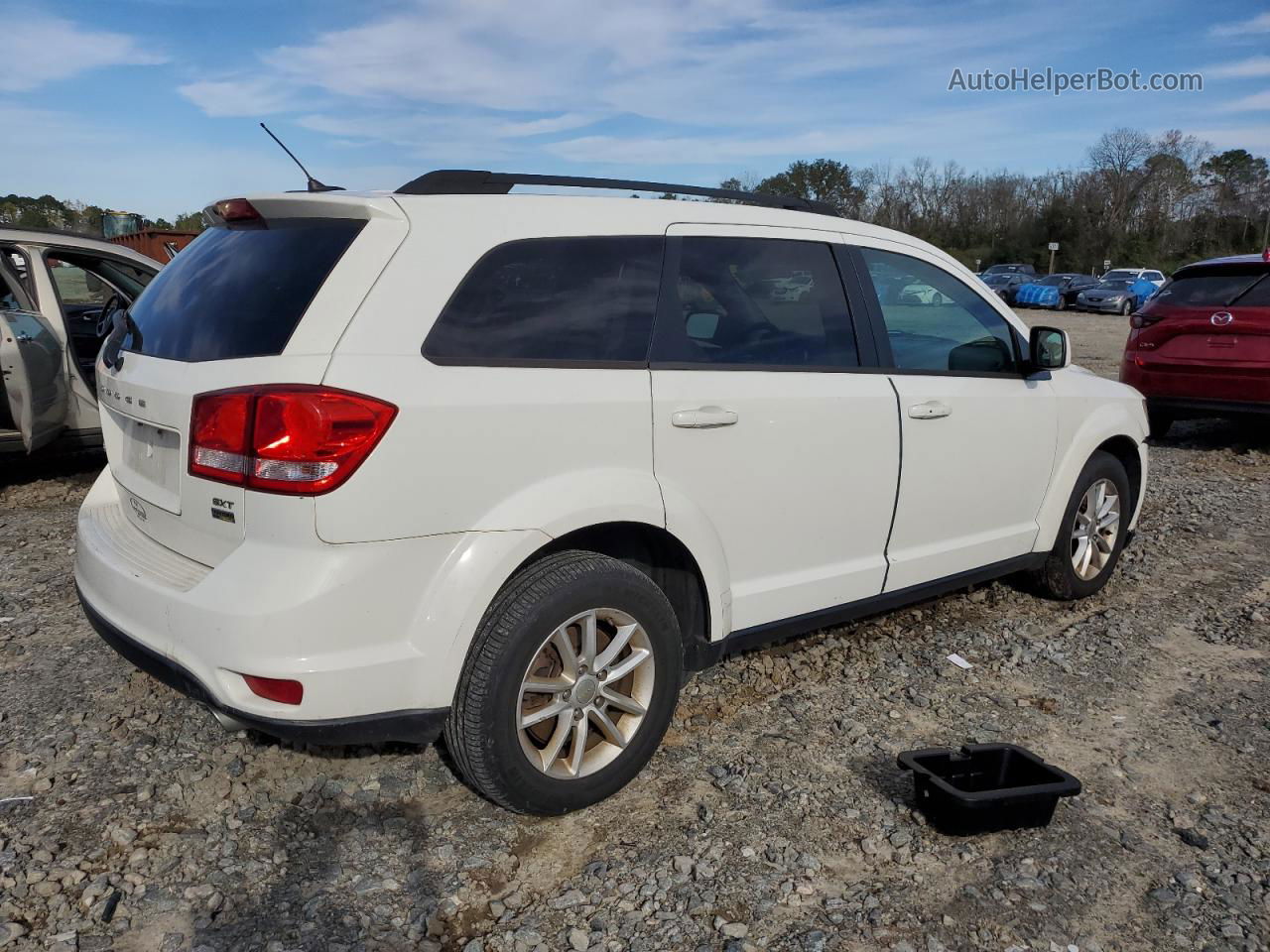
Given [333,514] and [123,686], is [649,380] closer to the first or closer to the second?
[333,514]

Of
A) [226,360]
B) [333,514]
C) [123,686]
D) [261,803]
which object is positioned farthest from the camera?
[123,686]

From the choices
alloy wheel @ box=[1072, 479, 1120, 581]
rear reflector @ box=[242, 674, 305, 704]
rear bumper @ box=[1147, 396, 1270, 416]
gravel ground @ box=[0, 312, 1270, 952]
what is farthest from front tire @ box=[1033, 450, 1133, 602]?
rear bumper @ box=[1147, 396, 1270, 416]

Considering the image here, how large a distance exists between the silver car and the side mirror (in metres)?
5.07

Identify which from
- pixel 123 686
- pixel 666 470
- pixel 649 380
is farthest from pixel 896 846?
pixel 123 686

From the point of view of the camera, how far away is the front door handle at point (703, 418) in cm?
301

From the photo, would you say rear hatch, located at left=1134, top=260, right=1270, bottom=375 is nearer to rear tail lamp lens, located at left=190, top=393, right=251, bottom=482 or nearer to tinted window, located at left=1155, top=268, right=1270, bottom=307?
tinted window, located at left=1155, top=268, right=1270, bottom=307

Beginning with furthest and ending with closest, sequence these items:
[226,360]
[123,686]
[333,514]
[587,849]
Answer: [123,686] < [587,849] < [226,360] < [333,514]

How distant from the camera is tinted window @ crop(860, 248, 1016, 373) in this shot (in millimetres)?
3820

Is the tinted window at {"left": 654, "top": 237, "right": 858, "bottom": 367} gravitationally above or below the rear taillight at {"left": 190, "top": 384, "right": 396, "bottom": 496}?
above

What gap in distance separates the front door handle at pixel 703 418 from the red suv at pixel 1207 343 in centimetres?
699

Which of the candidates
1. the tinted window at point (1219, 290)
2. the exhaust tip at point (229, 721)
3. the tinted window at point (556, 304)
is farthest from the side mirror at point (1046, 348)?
the tinted window at point (1219, 290)

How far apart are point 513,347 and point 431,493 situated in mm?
507

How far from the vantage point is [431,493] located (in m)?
2.52

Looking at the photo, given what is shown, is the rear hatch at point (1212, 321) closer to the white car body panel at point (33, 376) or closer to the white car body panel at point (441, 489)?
the white car body panel at point (441, 489)
